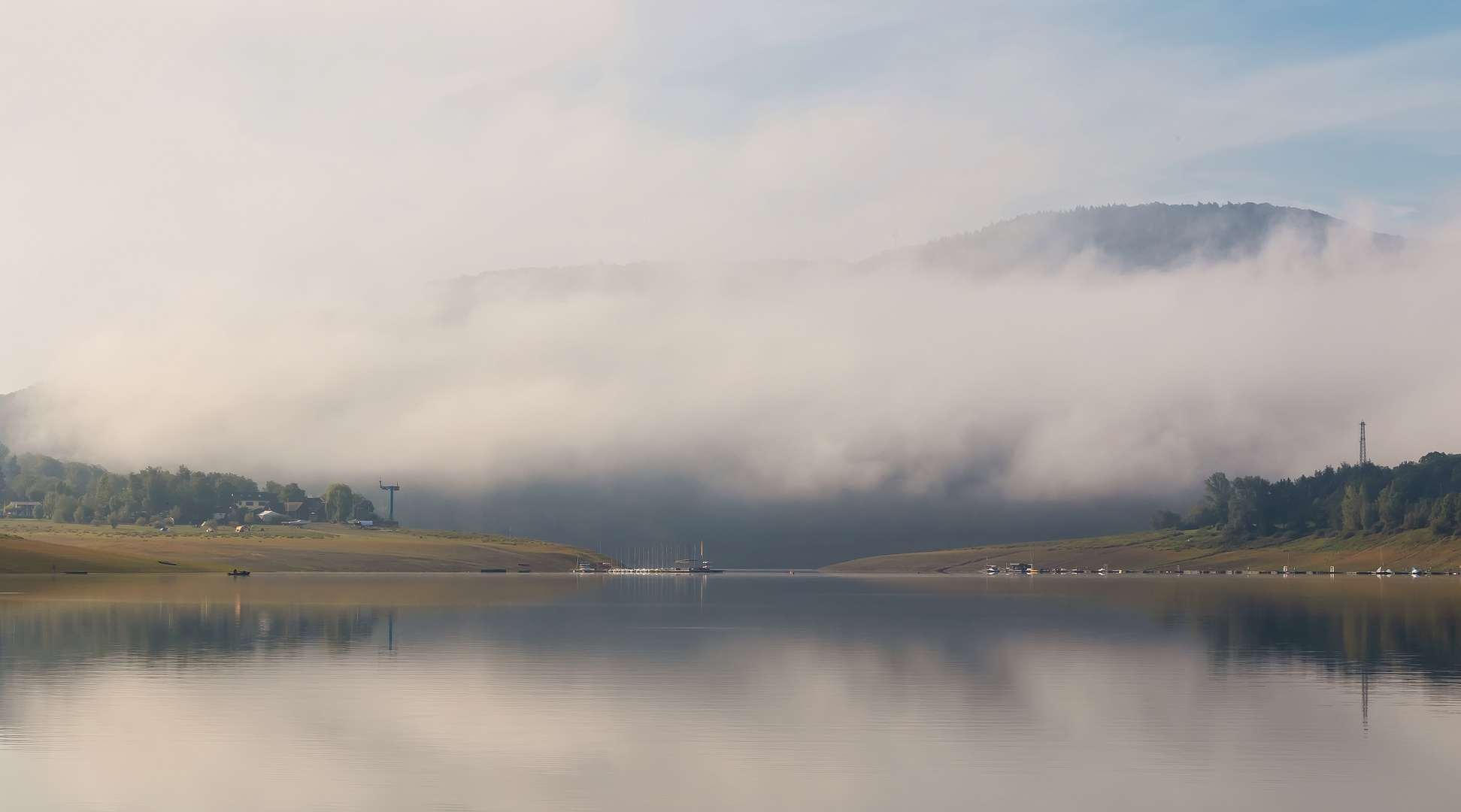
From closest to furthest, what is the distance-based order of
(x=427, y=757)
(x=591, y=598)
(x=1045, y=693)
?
(x=427, y=757), (x=1045, y=693), (x=591, y=598)

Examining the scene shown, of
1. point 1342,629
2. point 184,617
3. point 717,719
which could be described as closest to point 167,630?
point 184,617

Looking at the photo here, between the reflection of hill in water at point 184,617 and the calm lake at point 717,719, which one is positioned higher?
the calm lake at point 717,719

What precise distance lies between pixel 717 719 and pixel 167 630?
5690 centimetres

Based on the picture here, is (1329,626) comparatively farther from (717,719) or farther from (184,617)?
(184,617)

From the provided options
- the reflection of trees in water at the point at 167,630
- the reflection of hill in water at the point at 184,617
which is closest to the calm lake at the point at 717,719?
the reflection of trees in water at the point at 167,630

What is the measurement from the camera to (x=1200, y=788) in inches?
1272

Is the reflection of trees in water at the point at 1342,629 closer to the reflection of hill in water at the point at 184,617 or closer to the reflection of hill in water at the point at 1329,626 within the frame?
the reflection of hill in water at the point at 1329,626

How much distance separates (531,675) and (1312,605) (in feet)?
379

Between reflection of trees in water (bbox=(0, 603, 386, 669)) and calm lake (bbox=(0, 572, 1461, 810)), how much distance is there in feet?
2.07

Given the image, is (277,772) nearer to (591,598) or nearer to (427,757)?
(427,757)

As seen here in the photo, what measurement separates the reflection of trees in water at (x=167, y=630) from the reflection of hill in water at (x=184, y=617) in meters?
0.07

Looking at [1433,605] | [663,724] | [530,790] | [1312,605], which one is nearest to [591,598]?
[1312,605]

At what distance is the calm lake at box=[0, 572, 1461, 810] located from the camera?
32.1 m

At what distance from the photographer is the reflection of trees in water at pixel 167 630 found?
7006 cm
